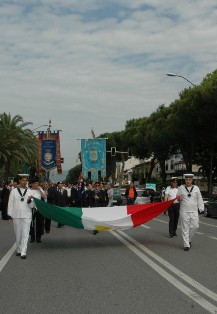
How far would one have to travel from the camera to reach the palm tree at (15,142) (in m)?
51.2

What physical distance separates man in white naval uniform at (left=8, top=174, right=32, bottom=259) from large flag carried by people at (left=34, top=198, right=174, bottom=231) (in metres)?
1.94

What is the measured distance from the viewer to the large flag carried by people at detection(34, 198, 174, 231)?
14.0 m

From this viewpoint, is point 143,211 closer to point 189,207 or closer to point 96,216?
point 96,216

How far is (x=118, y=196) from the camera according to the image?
45.4 m

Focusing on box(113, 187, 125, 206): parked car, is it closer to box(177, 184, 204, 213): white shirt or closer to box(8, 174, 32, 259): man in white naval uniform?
box(177, 184, 204, 213): white shirt

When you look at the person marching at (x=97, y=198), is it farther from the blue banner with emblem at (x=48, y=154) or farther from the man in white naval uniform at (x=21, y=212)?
the blue banner with emblem at (x=48, y=154)

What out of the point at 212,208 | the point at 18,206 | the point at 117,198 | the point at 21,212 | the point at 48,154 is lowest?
the point at 212,208

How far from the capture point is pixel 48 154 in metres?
42.7

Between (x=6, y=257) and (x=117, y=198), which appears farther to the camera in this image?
(x=117, y=198)

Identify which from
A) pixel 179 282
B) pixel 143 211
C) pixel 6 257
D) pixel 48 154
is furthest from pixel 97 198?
pixel 48 154

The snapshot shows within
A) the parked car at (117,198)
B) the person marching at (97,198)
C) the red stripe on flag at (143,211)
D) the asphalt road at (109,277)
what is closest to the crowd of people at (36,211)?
the asphalt road at (109,277)

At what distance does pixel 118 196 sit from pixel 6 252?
33.1m

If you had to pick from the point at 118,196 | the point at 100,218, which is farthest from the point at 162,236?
the point at 118,196

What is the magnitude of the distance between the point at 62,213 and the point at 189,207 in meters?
3.31
